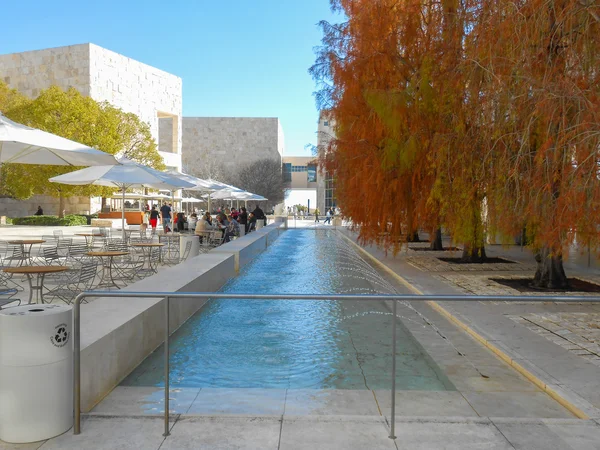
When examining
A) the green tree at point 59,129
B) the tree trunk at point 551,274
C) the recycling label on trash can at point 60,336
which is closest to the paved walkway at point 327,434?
the recycling label on trash can at point 60,336

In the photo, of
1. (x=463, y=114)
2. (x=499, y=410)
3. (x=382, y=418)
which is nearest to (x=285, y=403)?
(x=382, y=418)

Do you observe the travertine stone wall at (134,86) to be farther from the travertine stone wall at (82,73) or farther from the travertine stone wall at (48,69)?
the travertine stone wall at (48,69)

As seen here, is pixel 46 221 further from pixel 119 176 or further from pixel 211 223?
pixel 119 176

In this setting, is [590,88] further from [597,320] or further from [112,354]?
[112,354]

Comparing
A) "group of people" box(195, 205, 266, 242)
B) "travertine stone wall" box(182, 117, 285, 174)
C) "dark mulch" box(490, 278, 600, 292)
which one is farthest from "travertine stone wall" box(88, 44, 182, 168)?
"dark mulch" box(490, 278, 600, 292)

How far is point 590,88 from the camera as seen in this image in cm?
725

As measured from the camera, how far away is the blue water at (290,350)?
5254 mm

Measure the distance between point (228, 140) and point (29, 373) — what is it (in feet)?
296

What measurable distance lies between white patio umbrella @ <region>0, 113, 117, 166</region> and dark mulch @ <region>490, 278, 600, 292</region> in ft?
27.4

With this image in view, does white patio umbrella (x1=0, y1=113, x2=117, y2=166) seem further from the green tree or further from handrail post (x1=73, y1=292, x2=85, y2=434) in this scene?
the green tree

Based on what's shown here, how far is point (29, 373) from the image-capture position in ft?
11.2

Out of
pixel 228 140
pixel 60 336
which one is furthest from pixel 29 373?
pixel 228 140

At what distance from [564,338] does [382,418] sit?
3.77 metres

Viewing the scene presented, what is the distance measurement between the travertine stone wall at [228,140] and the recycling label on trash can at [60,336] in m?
87.5
